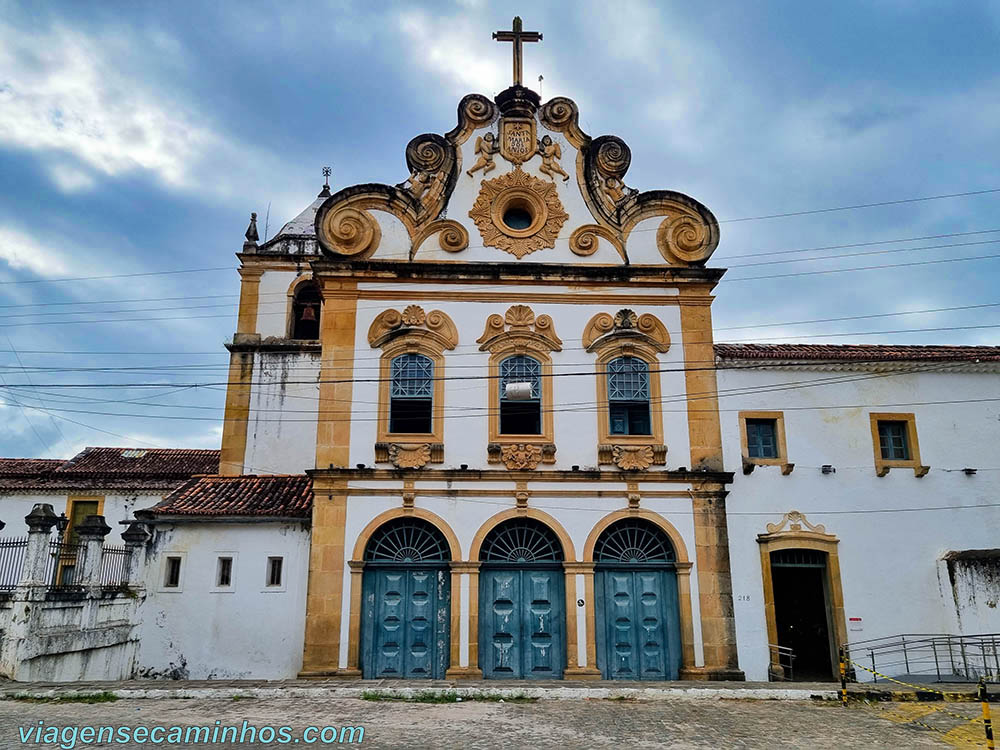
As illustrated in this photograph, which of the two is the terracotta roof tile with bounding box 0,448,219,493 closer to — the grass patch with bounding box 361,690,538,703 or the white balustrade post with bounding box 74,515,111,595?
the white balustrade post with bounding box 74,515,111,595

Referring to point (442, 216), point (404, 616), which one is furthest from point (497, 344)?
point (404, 616)

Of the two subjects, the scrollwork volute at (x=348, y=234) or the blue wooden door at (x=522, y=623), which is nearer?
the blue wooden door at (x=522, y=623)

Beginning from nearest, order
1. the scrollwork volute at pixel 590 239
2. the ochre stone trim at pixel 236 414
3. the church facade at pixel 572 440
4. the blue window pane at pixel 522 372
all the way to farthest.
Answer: the church facade at pixel 572 440 → the blue window pane at pixel 522 372 → the scrollwork volute at pixel 590 239 → the ochre stone trim at pixel 236 414

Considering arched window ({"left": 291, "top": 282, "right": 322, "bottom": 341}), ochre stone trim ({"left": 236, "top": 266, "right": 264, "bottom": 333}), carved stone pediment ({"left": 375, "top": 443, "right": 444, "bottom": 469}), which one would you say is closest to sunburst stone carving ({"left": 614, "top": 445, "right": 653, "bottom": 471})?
carved stone pediment ({"left": 375, "top": 443, "right": 444, "bottom": 469})

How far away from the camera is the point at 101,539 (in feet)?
52.5

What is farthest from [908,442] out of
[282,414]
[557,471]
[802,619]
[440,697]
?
[282,414]

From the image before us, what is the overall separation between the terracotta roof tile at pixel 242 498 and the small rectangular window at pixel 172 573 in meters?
1.02

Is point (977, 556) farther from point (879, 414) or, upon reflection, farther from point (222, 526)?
point (222, 526)

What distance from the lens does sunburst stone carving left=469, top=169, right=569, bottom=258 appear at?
18781mm

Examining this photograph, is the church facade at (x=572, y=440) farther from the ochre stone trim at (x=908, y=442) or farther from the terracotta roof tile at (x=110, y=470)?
the terracotta roof tile at (x=110, y=470)

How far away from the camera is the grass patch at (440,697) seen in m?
13.5

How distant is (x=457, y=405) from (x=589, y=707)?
22.6ft

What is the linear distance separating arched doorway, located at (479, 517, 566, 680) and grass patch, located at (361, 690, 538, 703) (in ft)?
8.39

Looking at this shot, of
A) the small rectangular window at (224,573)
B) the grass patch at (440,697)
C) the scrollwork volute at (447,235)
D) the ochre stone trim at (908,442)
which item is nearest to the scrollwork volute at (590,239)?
the scrollwork volute at (447,235)
